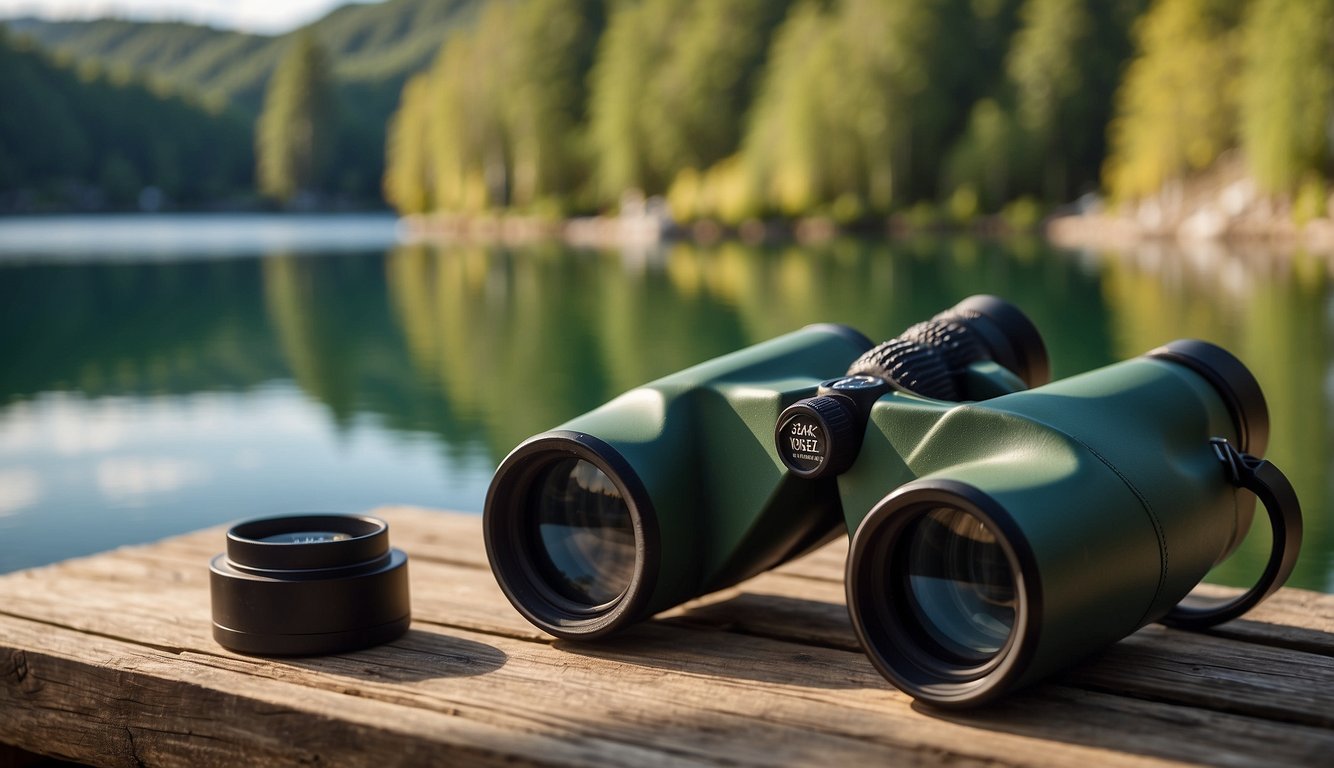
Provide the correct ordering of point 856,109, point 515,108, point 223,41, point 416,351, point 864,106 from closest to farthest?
point 416,351 → point 864,106 → point 856,109 → point 515,108 → point 223,41

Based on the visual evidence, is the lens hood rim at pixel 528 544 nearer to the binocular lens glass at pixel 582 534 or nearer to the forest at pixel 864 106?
the binocular lens glass at pixel 582 534

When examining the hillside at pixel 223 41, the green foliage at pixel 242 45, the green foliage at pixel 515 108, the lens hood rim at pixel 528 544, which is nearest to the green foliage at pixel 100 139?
the green foliage at pixel 515 108

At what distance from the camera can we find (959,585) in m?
1.96

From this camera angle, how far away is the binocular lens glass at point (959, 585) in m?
1.91

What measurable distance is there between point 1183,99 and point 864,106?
38.2 ft

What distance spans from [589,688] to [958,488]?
68cm

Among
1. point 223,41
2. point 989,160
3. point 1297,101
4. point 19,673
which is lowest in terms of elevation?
point 19,673

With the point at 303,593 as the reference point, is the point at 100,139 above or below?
above

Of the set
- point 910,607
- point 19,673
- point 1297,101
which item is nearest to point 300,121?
point 1297,101

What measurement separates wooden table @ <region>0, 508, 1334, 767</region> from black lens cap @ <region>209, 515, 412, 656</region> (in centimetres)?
4

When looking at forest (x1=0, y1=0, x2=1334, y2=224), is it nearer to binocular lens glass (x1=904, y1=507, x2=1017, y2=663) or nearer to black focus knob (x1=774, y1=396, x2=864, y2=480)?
black focus knob (x1=774, y1=396, x2=864, y2=480)

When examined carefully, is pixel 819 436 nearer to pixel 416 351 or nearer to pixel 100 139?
pixel 416 351

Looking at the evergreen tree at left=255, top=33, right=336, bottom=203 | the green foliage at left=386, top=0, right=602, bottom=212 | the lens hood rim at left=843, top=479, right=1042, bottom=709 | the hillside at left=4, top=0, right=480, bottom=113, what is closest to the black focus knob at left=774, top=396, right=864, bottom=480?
the lens hood rim at left=843, top=479, right=1042, bottom=709

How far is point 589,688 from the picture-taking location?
2.13 meters
